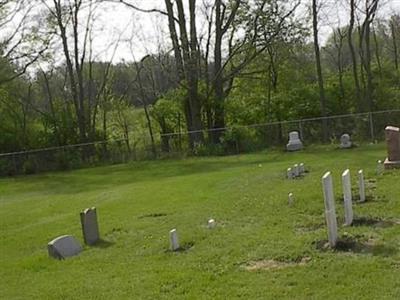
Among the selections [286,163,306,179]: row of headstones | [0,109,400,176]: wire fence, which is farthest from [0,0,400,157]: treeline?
[286,163,306,179]: row of headstones

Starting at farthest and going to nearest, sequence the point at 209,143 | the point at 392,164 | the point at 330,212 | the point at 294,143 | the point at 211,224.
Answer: the point at 209,143 → the point at 294,143 → the point at 392,164 → the point at 211,224 → the point at 330,212

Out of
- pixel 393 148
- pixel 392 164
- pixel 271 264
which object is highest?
pixel 393 148

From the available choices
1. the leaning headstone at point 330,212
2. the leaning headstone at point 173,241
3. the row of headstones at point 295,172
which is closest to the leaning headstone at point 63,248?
the leaning headstone at point 173,241

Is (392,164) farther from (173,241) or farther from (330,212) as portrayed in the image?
(330,212)

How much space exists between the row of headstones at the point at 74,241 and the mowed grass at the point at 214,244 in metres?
0.18

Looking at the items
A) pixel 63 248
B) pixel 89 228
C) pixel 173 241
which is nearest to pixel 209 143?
pixel 89 228

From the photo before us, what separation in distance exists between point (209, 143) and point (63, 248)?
23.2 meters

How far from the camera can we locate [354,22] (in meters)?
37.4

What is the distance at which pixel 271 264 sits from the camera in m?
8.14

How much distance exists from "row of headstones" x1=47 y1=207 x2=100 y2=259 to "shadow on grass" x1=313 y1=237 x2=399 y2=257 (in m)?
3.88

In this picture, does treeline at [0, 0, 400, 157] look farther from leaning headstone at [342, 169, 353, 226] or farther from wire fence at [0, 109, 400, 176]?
leaning headstone at [342, 169, 353, 226]

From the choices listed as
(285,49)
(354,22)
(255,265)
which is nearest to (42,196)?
(255,265)

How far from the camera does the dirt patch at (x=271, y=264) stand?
313 inches

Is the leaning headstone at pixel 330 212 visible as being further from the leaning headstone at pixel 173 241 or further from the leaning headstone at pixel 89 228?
the leaning headstone at pixel 89 228
